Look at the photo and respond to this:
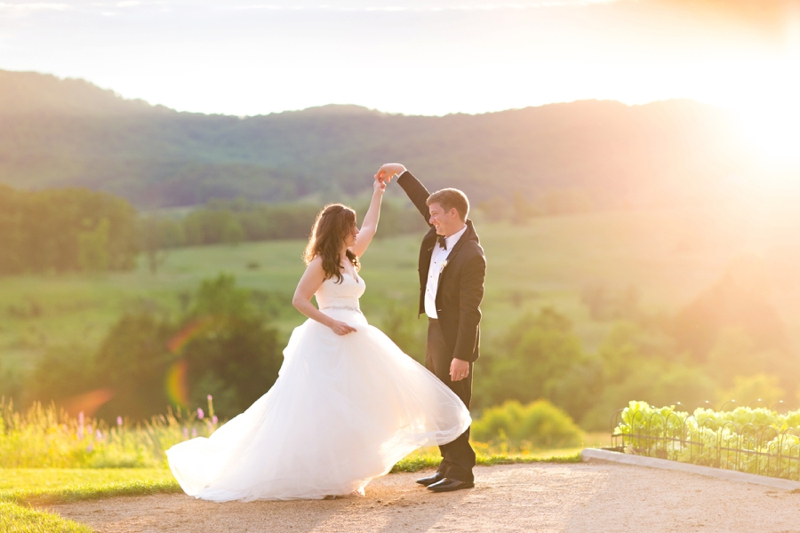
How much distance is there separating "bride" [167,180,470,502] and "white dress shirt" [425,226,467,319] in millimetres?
455

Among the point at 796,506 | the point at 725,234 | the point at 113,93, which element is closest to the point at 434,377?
the point at 796,506

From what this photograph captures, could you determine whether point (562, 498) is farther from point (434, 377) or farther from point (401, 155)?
point (401, 155)

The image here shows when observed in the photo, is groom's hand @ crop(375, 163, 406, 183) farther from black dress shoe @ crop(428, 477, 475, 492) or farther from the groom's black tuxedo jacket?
black dress shoe @ crop(428, 477, 475, 492)

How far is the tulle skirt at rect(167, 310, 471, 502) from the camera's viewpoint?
18.6 ft

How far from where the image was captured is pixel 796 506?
5719mm

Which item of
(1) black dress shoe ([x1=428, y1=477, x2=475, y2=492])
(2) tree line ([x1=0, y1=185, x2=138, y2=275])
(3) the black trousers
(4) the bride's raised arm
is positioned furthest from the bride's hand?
(2) tree line ([x1=0, y1=185, x2=138, y2=275])

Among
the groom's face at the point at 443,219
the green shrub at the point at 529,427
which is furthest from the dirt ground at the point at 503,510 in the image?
the green shrub at the point at 529,427

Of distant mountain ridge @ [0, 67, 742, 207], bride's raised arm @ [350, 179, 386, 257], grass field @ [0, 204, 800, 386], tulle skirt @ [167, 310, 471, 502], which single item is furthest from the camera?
distant mountain ridge @ [0, 67, 742, 207]

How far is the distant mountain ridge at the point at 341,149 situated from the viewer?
279 feet

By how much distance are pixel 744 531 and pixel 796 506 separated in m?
0.89

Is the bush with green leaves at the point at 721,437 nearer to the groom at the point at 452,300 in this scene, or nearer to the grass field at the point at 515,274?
the groom at the point at 452,300

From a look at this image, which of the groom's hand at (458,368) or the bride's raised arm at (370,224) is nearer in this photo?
the groom's hand at (458,368)


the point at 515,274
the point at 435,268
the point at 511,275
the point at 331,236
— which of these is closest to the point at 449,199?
the point at 435,268

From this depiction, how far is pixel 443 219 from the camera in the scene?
19.9 feet
